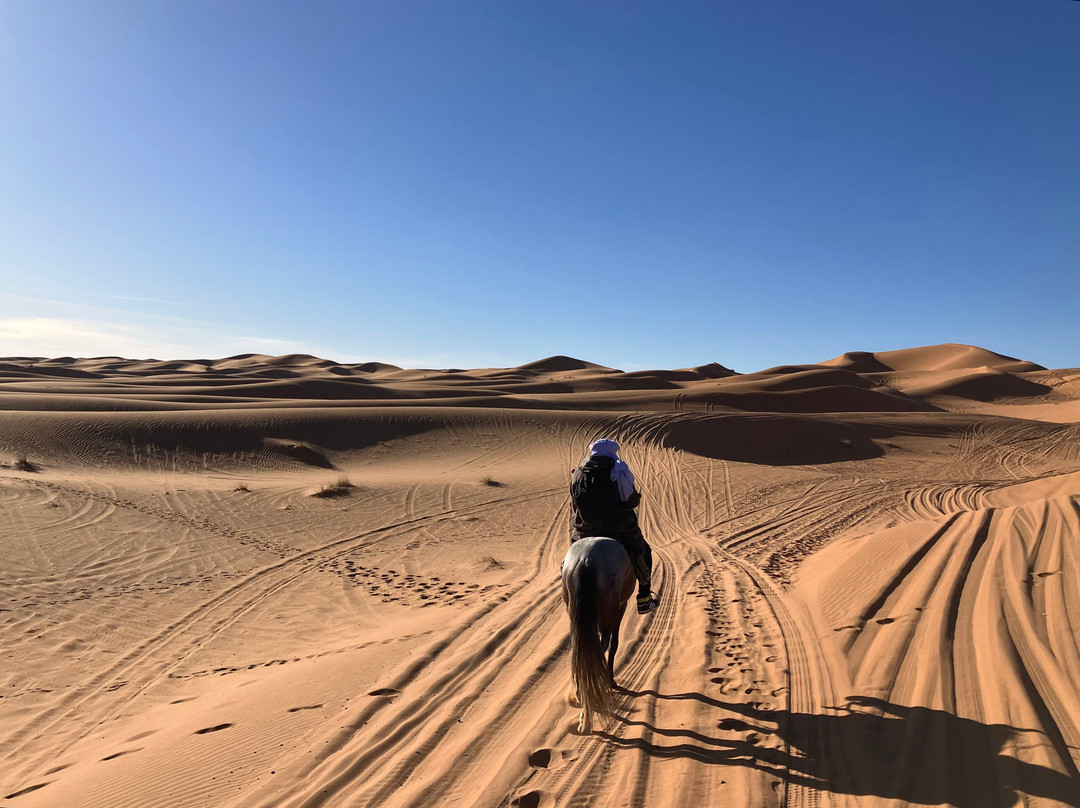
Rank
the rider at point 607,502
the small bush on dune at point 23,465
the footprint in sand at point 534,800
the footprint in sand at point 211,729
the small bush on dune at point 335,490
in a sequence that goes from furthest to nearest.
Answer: the small bush on dune at point 23,465
the small bush on dune at point 335,490
the rider at point 607,502
the footprint in sand at point 211,729
the footprint in sand at point 534,800

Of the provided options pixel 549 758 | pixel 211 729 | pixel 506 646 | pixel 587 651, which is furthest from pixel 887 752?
pixel 211 729

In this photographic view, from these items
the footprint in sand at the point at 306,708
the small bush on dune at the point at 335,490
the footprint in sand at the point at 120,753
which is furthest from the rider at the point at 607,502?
the small bush on dune at the point at 335,490

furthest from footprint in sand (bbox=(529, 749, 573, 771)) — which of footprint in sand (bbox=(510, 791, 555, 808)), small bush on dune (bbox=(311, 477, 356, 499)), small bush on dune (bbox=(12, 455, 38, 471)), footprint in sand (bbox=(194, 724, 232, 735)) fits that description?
small bush on dune (bbox=(12, 455, 38, 471))

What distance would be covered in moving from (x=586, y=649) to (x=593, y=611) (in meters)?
0.29

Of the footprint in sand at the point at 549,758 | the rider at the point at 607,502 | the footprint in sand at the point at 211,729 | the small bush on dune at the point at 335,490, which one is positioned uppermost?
the rider at the point at 607,502

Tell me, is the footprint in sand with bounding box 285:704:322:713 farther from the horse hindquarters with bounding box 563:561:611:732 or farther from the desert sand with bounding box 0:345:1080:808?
the horse hindquarters with bounding box 563:561:611:732

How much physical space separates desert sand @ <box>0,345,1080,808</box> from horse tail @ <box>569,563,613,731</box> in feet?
0.85

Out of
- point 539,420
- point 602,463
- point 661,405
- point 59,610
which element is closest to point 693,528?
point 602,463

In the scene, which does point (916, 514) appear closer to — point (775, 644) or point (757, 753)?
point (775, 644)

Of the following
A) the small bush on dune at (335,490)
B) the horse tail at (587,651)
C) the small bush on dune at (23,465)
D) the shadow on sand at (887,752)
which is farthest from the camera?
the small bush on dune at (23,465)

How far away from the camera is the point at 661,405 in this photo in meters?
39.5

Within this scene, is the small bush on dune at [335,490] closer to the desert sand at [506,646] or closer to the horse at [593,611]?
the desert sand at [506,646]

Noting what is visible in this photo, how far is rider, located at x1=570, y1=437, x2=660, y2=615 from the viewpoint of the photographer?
18.5ft

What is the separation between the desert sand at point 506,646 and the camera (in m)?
4.16
